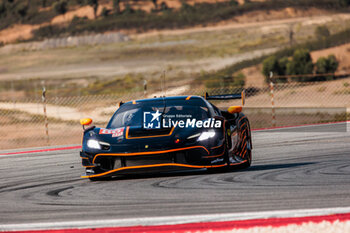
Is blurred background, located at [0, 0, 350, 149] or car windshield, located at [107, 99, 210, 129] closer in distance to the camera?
car windshield, located at [107, 99, 210, 129]

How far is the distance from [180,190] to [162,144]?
40.5 inches

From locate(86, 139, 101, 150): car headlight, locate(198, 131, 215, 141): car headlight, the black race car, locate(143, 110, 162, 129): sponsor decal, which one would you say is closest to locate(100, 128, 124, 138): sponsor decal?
the black race car

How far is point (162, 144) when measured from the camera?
8.12m

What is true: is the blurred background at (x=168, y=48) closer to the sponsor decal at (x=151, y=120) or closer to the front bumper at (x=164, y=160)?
the sponsor decal at (x=151, y=120)

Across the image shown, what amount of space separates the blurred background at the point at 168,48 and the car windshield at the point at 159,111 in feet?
74.7

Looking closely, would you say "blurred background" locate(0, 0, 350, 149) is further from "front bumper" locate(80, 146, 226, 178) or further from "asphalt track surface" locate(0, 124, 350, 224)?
"front bumper" locate(80, 146, 226, 178)

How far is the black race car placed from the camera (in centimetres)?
812

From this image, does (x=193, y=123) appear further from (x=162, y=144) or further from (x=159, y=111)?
(x=159, y=111)

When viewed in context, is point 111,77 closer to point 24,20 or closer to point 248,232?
point 24,20

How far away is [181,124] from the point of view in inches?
337

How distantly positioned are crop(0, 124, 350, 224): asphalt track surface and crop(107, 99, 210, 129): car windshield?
0.82 m

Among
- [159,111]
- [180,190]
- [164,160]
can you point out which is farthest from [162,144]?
[159,111]

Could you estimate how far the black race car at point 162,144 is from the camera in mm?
8125

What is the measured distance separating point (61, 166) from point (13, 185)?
2.28 m
